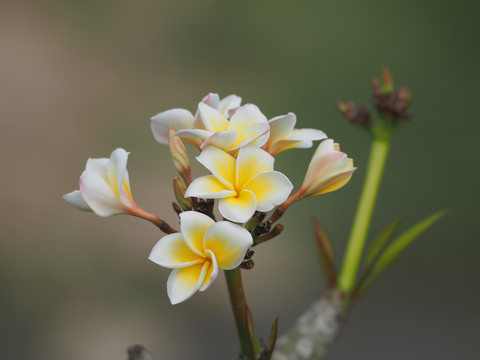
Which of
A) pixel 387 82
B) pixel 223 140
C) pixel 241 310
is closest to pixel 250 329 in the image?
pixel 241 310

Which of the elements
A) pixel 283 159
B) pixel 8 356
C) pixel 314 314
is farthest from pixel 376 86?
pixel 8 356

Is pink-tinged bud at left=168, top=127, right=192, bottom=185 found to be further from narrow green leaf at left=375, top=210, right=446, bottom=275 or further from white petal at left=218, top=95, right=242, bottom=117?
narrow green leaf at left=375, top=210, right=446, bottom=275

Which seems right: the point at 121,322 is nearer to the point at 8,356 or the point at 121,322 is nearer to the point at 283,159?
the point at 8,356

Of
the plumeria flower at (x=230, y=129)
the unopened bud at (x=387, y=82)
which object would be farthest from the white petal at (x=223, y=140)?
the unopened bud at (x=387, y=82)

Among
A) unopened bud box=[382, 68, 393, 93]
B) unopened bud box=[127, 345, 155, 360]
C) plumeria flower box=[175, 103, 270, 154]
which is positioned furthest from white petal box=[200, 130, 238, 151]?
unopened bud box=[382, 68, 393, 93]

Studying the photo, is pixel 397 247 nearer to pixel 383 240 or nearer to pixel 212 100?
pixel 383 240

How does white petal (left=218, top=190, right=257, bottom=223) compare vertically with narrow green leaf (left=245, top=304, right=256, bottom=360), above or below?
above

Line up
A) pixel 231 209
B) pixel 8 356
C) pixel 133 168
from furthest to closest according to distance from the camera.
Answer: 1. pixel 133 168
2. pixel 8 356
3. pixel 231 209
